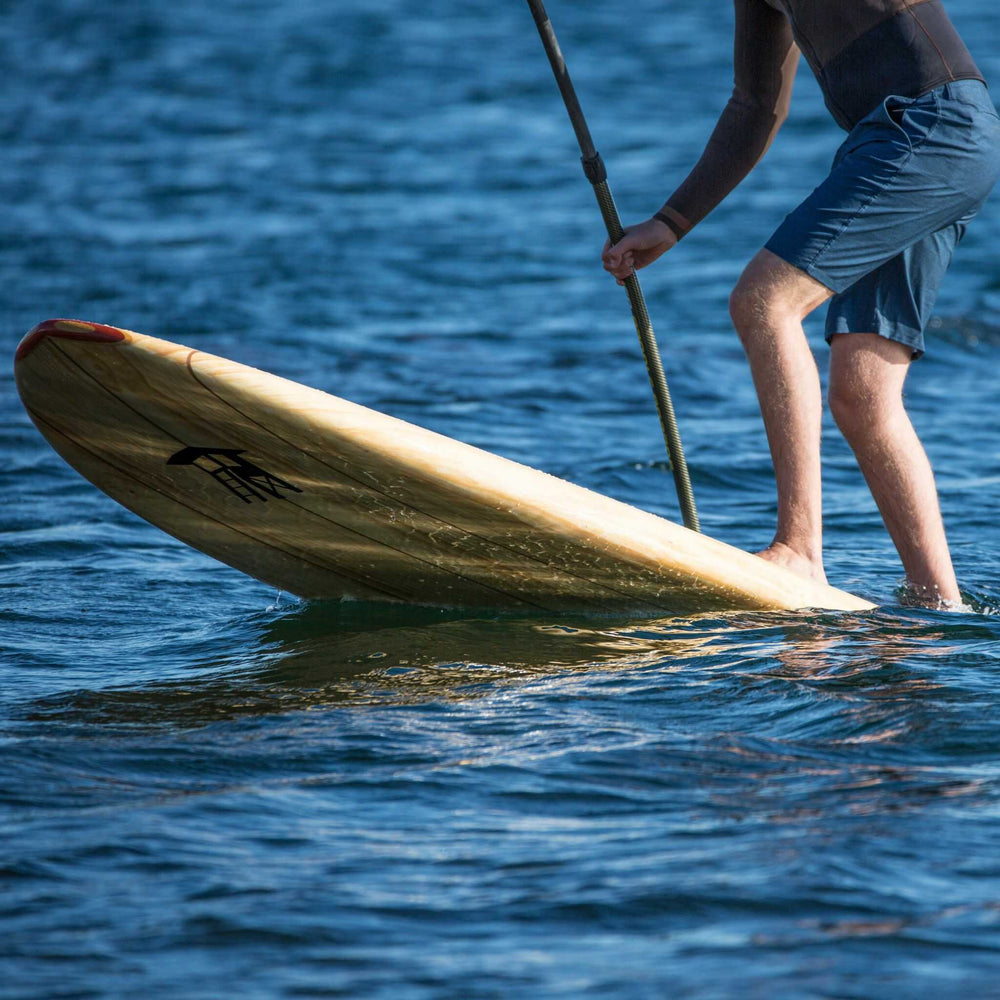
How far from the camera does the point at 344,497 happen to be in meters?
3.65

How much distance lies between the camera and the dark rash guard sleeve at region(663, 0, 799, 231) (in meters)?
3.73

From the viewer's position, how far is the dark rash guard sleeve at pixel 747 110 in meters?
3.73

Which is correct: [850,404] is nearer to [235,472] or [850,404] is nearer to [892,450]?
[892,450]

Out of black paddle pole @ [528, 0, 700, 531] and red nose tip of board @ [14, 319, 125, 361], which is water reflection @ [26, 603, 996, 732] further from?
red nose tip of board @ [14, 319, 125, 361]

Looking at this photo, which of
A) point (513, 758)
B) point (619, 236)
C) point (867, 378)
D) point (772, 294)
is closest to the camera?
point (513, 758)

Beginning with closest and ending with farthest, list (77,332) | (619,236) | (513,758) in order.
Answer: (513,758), (77,332), (619,236)

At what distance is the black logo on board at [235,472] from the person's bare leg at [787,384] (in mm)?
1195

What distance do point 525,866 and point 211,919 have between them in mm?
521

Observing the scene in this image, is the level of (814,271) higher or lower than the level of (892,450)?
higher

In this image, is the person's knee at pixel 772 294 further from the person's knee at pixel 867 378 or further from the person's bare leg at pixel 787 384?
the person's knee at pixel 867 378

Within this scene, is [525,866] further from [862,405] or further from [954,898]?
[862,405]

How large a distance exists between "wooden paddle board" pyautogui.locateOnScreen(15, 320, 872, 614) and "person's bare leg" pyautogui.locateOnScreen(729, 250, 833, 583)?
129 mm

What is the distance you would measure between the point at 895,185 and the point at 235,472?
1.74 meters

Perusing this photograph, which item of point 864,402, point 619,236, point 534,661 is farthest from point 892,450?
point 534,661
